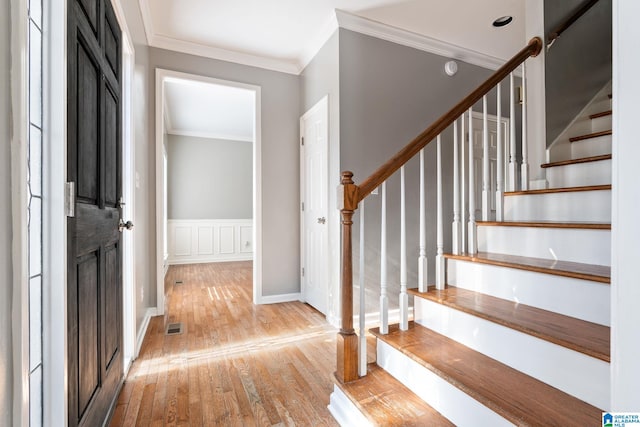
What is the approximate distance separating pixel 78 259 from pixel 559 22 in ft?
10.2

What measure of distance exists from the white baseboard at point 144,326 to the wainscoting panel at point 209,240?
3225 mm

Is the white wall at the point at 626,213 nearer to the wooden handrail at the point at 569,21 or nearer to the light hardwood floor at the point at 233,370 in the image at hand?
the light hardwood floor at the point at 233,370

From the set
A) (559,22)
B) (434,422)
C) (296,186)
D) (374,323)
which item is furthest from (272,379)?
(559,22)

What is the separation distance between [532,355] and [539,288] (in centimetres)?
36

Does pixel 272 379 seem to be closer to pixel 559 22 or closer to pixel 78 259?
pixel 78 259

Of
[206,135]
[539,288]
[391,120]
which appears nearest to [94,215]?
[539,288]

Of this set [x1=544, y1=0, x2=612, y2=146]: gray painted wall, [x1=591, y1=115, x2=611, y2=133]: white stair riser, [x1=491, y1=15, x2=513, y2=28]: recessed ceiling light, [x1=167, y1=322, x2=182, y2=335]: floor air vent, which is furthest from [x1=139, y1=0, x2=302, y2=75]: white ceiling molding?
[x1=591, y1=115, x2=611, y2=133]: white stair riser

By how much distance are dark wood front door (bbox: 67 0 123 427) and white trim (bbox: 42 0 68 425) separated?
0.05 meters

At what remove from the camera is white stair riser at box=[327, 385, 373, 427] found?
131cm

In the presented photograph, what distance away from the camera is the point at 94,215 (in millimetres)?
1265

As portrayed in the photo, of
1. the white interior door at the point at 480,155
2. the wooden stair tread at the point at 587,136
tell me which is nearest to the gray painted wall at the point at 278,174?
the white interior door at the point at 480,155

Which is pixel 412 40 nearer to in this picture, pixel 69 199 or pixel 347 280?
pixel 347 280

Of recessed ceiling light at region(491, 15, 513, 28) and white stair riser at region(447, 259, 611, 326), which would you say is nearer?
white stair riser at region(447, 259, 611, 326)

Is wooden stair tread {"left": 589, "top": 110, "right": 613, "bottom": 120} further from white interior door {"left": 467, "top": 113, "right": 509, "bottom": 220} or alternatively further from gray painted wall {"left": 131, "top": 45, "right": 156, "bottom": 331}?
gray painted wall {"left": 131, "top": 45, "right": 156, "bottom": 331}
